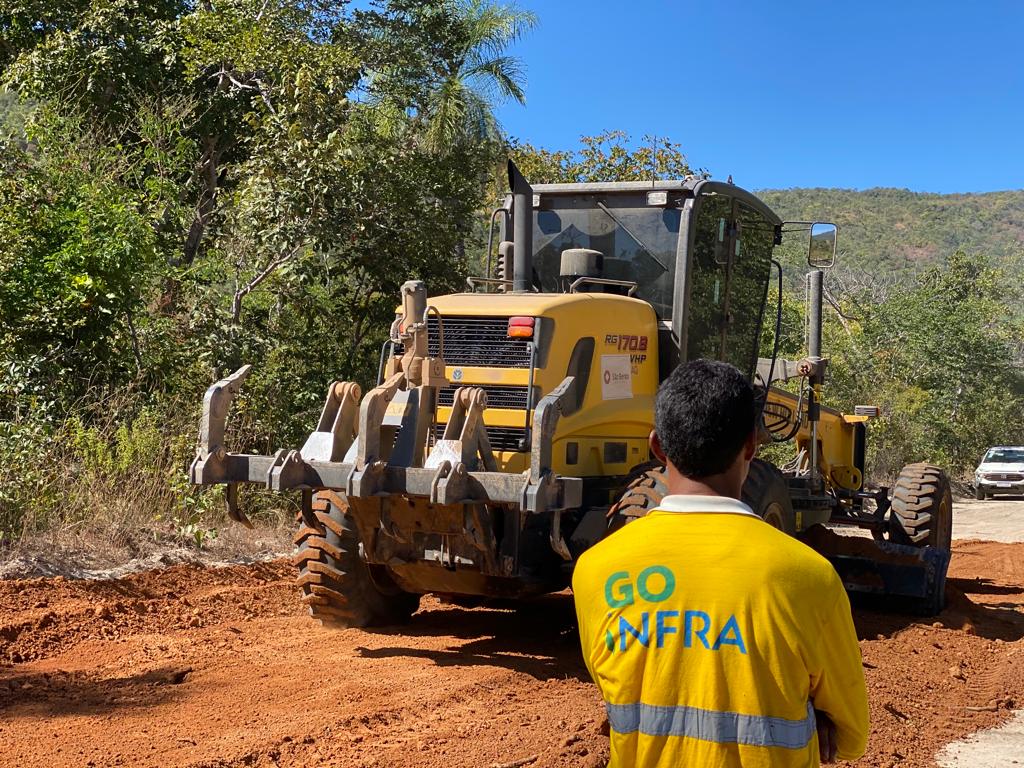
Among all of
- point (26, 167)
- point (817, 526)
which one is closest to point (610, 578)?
point (817, 526)

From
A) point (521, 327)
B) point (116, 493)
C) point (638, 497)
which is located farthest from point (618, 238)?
point (116, 493)

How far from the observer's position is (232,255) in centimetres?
1434

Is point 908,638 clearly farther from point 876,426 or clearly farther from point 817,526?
point 876,426

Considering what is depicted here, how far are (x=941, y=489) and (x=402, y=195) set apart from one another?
746cm

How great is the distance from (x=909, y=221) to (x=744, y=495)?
280 feet

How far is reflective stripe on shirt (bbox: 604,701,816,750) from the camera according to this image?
213cm

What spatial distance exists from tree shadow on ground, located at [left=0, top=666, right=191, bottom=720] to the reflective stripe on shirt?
451cm

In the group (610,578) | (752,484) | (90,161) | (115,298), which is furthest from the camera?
(90,161)

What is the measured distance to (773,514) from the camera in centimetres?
755

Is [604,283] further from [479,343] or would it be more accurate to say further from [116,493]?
[116,493]

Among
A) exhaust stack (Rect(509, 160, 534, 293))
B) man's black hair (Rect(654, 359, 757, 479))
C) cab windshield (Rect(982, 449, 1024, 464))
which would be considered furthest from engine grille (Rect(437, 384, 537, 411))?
cab windshield (Rect(982, 449, 1024, 464))

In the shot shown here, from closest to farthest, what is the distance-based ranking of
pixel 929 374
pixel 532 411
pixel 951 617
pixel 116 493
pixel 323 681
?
pixel 323 681 → pixel 532 411 → pixel 951 617 → pixel 116 493 → pixel 929 374

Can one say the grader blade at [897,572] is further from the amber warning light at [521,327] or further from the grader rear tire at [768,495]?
the amber warning light at [521,327]

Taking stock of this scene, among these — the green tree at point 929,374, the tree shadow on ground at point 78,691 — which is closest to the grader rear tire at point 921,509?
the tree shadow on ground at point 78,691
